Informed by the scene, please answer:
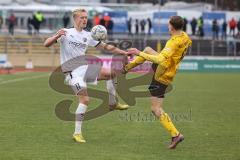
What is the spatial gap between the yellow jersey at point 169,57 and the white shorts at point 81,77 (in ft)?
4.20

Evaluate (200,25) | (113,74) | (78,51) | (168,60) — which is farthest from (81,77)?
(200,25)

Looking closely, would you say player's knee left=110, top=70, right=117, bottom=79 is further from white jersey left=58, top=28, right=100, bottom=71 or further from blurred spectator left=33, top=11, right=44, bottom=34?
blurred spectator left=33, top=11, right=44, bottom=34

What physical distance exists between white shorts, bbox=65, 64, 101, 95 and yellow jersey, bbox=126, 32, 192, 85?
128cm

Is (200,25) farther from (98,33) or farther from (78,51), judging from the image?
(78,51)

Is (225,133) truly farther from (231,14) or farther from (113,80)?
(231,14)

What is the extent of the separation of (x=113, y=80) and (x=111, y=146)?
98.0 inches

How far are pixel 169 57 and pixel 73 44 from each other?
6.45 ft

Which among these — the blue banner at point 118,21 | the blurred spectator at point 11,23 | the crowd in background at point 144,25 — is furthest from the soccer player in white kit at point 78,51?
the blue banner at point 118,21

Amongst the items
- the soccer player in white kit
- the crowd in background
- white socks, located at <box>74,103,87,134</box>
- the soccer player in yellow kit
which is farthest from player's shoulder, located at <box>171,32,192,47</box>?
the crowd in background

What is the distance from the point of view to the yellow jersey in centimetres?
1064

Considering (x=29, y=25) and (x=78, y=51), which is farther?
(x=29, y=25)

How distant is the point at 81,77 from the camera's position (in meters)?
12.1

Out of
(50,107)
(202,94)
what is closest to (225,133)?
(50,107)

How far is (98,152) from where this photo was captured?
1032cm
